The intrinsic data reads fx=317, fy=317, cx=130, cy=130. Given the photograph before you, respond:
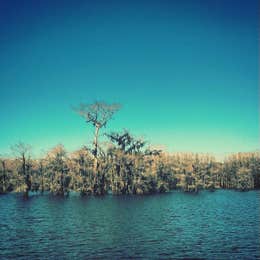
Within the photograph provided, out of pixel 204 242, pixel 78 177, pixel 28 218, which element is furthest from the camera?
pixel 78 177

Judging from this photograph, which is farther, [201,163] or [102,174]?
[201,163]

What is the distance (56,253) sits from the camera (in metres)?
22.2

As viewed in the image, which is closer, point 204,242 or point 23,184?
point 204,242

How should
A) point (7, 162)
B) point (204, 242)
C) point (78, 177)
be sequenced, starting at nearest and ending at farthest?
point (204, 242), point (78, 177), point (7, 162)

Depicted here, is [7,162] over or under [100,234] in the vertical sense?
over

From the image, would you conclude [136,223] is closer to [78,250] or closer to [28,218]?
[78,250]

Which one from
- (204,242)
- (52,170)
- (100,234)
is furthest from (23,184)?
(204,242)

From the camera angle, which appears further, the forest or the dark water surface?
the forest

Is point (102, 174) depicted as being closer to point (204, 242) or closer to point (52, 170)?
point (52, 170)

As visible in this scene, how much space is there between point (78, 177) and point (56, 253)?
170 ft

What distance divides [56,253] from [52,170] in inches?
2213

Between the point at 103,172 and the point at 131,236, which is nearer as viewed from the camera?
the point at 131,236

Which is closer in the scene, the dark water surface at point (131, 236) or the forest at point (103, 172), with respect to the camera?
the dark water surface at point (131, 236)

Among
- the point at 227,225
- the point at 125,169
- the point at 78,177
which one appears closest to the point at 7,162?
the point at 78,177
